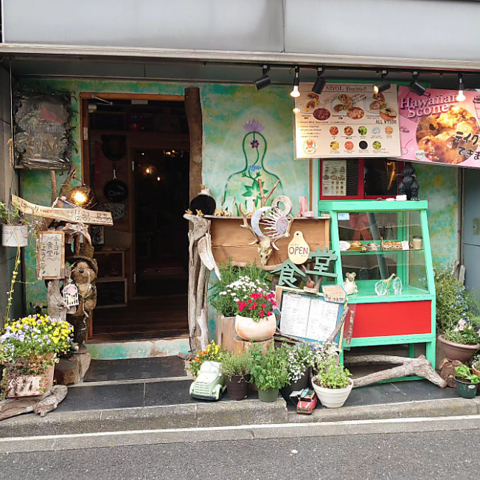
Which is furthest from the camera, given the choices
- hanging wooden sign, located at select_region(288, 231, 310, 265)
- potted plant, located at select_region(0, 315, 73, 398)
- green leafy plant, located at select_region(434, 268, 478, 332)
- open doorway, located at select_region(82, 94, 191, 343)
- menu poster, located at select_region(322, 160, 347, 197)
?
open doorway, located at select_region(82, 94, 191, 343)

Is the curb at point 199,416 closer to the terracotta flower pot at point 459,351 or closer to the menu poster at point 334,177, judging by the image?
the terracotta flower pot at point 459,351

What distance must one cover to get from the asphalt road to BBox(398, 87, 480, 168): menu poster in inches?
153

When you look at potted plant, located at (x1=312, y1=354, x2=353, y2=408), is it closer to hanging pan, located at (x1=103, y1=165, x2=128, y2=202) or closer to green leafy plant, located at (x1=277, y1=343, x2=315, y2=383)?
green leafy plant, located at (x1=277, y1=343, x2=315, y2=383)

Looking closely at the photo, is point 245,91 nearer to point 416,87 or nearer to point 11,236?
point 416,87

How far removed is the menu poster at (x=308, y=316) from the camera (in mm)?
5922

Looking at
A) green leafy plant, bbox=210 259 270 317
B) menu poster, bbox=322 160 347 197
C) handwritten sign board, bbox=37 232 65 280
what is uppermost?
menu poster, bbox=322 160 347 197

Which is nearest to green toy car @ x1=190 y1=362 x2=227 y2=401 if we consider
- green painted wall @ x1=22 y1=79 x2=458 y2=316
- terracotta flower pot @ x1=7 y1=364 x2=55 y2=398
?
terracotta flower pot @ x1=7 y1=364 x2=55 y2=398

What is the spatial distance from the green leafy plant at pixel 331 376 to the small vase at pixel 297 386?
4.7 inches

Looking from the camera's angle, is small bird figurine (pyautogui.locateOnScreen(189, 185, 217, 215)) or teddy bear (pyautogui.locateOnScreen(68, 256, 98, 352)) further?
small bird figurine (pyautogui.locateOnScreen(189, 185, 217, 215))

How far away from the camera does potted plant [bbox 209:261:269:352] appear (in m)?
5.82

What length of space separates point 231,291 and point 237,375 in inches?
47.8

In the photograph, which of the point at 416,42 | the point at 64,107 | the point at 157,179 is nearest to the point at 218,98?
the point at 64,107

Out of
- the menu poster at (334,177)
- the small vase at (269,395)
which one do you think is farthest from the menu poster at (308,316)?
the menu poster at (334,177)

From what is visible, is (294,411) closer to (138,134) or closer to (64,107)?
(64,107)
